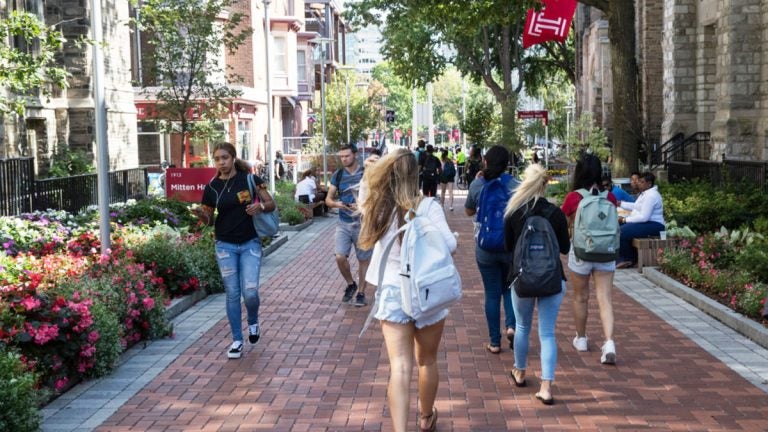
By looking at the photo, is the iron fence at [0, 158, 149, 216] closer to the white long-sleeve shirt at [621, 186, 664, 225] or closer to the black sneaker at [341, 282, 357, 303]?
the black sneaker at [341, 282, 357, 303]

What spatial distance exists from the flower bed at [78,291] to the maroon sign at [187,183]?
2179 mm

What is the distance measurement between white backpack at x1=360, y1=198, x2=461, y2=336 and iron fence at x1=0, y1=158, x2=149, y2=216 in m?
9.97

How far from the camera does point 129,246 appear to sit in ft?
41.3

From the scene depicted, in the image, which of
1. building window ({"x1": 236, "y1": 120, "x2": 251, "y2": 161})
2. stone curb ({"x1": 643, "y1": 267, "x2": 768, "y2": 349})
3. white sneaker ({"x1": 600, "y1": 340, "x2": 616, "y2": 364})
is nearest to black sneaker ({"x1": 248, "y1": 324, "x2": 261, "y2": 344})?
white sneaker ({"x1": 600, "y1": 340, "x2": 616, "y2": 364})

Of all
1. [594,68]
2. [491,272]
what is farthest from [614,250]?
[594,68]

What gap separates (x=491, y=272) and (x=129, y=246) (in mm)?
5455

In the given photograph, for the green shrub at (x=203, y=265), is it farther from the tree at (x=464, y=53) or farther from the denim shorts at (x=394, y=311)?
the tree at (x=464, y=53)

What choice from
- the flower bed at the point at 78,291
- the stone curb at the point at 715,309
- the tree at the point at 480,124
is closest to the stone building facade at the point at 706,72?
the tree at the point at 480,124

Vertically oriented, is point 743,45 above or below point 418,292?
above

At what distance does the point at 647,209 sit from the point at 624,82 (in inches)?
268

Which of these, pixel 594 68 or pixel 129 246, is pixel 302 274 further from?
pixel 594 68

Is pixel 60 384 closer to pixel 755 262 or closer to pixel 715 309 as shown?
pixel 715 309

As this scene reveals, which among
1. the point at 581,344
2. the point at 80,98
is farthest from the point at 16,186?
the point at 80,98

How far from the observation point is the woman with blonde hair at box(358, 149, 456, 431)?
5.97 meters
